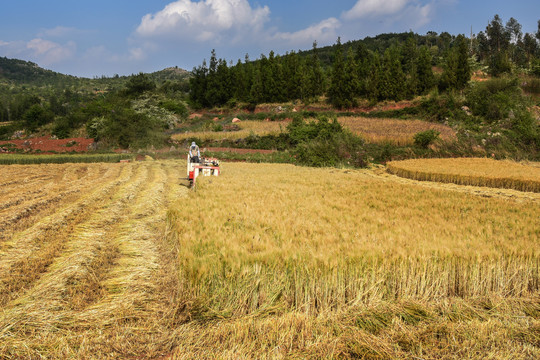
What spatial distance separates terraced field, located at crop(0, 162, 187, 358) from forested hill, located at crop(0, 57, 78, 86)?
589ft

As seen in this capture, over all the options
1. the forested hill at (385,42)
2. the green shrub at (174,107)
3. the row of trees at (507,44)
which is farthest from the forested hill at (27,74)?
the row of trees at (507,44)

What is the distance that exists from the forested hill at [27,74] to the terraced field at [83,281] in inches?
7067

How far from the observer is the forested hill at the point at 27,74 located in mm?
158750

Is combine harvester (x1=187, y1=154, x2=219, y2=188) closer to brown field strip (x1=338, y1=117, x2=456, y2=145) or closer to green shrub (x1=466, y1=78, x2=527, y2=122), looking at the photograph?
brown field strip (x1=338, y1=117, x2=456, y2=145)

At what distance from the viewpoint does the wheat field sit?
3.22m

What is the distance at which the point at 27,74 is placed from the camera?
169250 millimetres

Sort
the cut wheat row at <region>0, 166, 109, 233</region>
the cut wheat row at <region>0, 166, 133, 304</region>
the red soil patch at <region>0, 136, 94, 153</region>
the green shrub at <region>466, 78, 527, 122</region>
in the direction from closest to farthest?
the cut wheat row at <region>0, 166, 133, 304</region>
the cut wheat row at <region>0, 166, 109, 233</region>
the green shrub at <region>466, 78, 527, 122</region>
the red soil patch at <region>0, 136, 94, 153</region>

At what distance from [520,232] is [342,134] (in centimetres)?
2030

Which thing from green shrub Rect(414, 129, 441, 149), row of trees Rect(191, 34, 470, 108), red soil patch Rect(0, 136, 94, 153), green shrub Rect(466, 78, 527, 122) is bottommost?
red soil patch Rect(0, 136, 94, 153)

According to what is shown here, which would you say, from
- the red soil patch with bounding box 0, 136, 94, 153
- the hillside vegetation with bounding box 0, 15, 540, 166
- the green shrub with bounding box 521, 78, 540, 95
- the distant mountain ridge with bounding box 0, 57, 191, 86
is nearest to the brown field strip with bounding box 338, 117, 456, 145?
the hillside vegetation with bounding box 0, 15, 540, 166

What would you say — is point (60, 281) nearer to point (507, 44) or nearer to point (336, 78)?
point (336, 78)

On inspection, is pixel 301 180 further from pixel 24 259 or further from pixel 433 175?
pixel 24 259

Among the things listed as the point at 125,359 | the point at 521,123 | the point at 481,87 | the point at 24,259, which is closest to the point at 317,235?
the point at 125,359

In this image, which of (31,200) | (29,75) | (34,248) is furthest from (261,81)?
(29,75)
